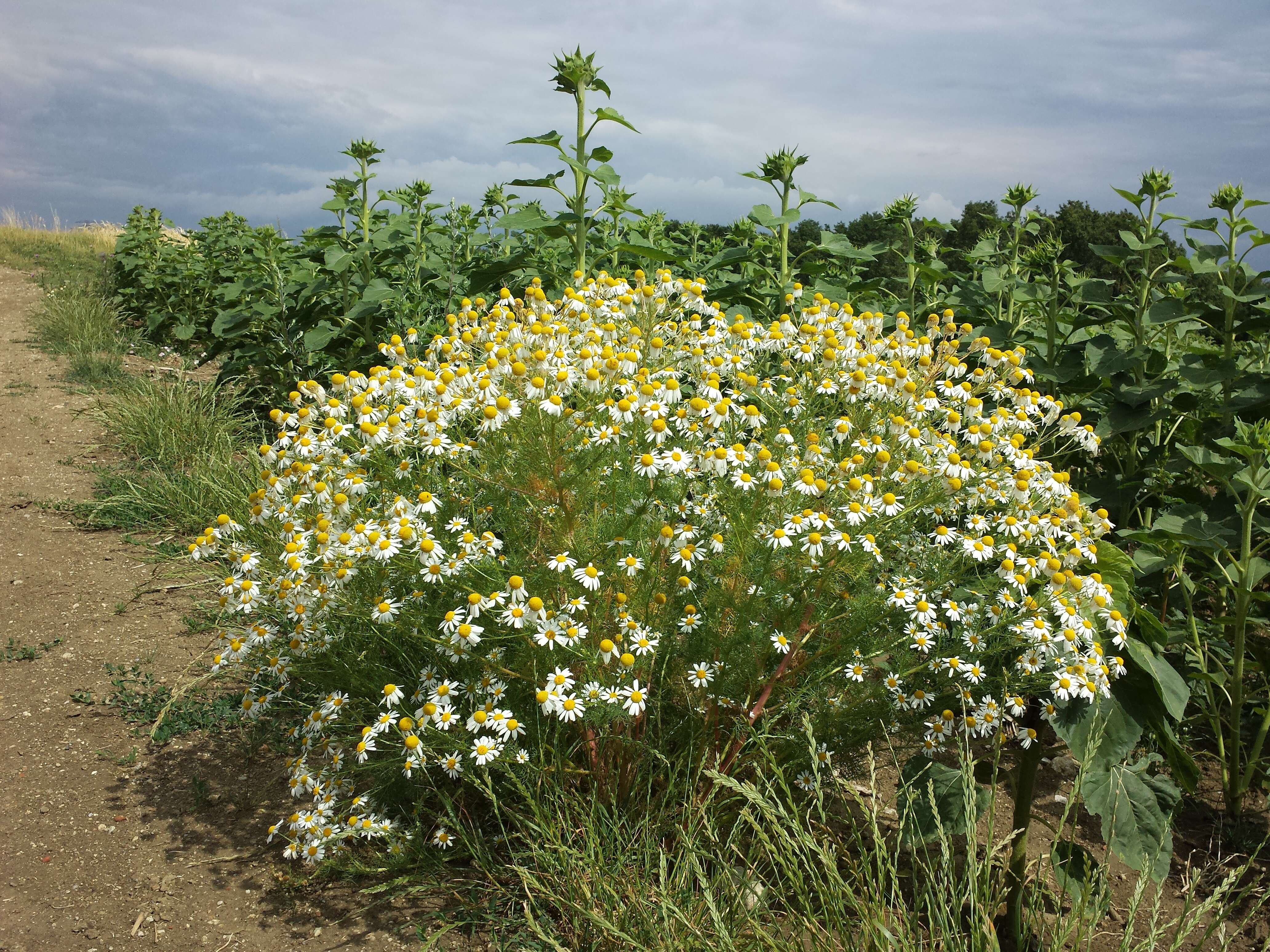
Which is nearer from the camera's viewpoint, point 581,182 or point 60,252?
point 581,182

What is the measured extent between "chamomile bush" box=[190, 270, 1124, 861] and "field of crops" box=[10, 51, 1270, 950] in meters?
0.02

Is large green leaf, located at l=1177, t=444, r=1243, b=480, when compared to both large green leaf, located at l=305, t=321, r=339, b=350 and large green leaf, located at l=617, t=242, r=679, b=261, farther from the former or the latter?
large green leaf, located at l=305, t=321, r=339, b=350

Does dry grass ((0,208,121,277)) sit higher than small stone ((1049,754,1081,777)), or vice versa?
dry grass ((0,208,121,277))

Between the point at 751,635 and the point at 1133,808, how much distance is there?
119 cm

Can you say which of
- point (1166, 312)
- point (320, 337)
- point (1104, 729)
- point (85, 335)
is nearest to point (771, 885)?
point (1104, 729)

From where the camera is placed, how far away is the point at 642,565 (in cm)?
219

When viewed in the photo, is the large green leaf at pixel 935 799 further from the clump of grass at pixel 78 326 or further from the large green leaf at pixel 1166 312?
the clump of grass at pixel 78 326

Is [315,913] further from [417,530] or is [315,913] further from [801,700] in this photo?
[801,700]

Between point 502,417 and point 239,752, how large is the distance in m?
2.03

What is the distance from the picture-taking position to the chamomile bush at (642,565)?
214cm

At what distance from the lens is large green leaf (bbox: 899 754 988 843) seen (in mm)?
2184

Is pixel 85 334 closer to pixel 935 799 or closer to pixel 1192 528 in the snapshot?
pixel 935 799

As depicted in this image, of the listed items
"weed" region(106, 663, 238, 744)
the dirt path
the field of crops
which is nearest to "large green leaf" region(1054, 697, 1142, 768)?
the field of crops

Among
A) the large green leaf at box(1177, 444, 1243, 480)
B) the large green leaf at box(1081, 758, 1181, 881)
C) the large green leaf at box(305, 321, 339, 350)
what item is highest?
the large green leaf at box(305, 321, 339, 350)
